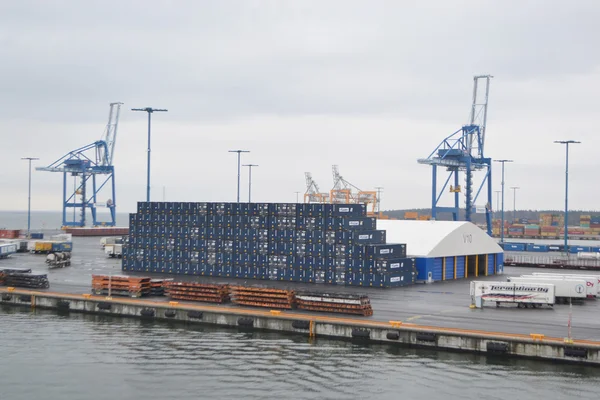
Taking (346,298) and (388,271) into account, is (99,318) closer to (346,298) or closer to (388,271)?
(346,298)

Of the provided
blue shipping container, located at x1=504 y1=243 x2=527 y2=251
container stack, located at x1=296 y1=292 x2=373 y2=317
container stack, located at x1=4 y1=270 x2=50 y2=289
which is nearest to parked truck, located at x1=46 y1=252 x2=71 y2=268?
container stack, located at x1=4 y1=270 x2=50 y2=289

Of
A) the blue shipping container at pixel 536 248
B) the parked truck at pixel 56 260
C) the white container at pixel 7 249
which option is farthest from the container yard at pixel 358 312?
the blue shipping container at pixel 536 248

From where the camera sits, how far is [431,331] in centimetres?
3522

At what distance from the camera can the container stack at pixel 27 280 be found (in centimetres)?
5266

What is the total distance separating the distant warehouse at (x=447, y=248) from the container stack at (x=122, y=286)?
2269 centimetres

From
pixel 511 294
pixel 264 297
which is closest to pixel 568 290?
pixel 511 294

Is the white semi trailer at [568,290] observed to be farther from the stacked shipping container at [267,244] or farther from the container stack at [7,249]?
the container stack at [7,249]

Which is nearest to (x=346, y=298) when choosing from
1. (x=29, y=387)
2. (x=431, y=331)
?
(x=431, y=331)

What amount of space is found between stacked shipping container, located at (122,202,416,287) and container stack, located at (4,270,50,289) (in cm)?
1258

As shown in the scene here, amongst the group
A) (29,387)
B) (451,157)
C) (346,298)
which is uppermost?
(451,157)

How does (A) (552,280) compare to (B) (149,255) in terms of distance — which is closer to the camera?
(A) (552,280)

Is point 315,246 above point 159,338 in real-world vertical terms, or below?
above

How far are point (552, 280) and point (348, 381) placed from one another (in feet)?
81.2

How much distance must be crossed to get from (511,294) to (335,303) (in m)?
11.3
